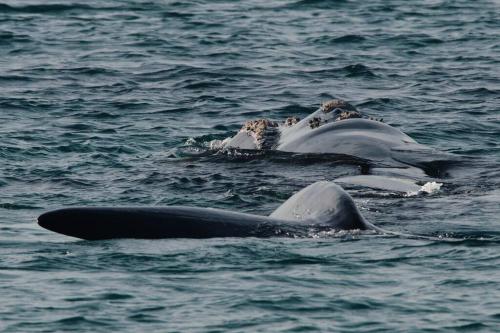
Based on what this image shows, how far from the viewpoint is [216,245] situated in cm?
1511

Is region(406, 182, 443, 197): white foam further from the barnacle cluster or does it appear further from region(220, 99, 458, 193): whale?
the barnacle cluster

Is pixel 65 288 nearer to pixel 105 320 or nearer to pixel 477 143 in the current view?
pixel 105 320

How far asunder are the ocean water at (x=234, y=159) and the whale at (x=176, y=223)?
0.16 meters

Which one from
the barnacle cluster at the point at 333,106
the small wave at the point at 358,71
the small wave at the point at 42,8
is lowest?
the small wave at the point at 358,71

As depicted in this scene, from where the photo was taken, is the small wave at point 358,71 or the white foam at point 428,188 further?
the small wave at point 358,71

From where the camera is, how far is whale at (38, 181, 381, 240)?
588 inches

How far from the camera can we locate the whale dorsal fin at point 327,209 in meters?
15.7

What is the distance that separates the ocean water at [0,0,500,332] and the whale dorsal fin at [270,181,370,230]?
0.21 metres

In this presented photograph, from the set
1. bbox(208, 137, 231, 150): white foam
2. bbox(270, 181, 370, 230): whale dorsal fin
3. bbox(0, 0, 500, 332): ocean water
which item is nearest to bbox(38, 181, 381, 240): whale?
bbox(270, 181, 370, 230): whale dorsal fin

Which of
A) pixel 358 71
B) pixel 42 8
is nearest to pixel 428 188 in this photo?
pixel 358 71

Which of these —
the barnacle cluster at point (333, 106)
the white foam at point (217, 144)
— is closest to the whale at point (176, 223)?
the barnacle cluster at point (333, 106)

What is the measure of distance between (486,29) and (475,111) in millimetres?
11042

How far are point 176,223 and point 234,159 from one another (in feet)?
27.1

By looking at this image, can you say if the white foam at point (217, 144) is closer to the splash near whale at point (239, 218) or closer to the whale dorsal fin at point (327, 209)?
the splash near whale at point (239, 218)
